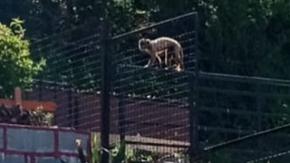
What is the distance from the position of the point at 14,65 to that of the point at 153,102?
4.61ft

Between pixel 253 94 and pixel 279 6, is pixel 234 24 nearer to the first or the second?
pixel 279 6

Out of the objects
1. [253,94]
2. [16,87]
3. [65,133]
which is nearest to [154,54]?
[253,94]

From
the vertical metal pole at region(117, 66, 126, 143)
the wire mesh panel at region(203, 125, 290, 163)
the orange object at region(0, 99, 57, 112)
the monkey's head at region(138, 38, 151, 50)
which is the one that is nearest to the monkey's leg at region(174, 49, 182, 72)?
the monkey's head at region(138, 38, 151, 50)

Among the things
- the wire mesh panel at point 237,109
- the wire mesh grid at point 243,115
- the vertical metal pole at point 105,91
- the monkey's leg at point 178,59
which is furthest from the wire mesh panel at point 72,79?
the wire mesh panel at point 237,109

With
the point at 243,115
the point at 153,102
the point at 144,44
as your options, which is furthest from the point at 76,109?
the point at 243,115

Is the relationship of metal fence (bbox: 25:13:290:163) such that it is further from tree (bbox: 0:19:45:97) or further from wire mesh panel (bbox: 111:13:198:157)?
tree (bbox: 0:19:45:97)

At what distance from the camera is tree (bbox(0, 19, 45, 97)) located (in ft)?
36.5

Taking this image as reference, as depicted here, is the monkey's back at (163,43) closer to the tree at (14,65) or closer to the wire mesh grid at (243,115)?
the wire mesh grid at (243,115)

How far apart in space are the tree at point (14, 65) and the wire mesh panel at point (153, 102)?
83 centimetres

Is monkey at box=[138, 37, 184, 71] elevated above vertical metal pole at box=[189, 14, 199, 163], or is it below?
above

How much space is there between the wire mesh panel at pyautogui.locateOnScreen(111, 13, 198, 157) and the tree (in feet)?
2.73

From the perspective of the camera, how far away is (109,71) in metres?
10.7

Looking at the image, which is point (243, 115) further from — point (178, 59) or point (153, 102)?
point (153, 102)

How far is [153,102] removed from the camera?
1165cm
